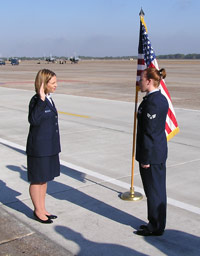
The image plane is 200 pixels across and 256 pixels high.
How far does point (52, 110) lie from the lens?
4027 mm

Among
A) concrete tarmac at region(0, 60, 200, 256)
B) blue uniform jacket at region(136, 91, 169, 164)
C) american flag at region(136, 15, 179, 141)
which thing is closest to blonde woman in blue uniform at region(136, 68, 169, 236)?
blue uniform jacket at region(136, 91, 169, 164)

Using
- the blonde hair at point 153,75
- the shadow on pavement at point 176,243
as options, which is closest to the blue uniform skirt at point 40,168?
the shadow on pavement at point 176,243

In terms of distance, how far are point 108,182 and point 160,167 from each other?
1890 millimetres

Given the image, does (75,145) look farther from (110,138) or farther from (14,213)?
(14,213)

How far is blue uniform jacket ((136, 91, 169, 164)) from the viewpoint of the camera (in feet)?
12.0

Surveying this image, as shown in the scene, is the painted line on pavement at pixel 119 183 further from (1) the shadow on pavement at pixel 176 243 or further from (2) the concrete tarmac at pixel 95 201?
(1) the shadow on pavement at pixel 176 243

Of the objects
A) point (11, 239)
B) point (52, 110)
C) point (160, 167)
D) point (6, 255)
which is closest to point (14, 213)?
point (11, 239)

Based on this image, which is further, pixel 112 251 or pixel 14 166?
pixel 14 166

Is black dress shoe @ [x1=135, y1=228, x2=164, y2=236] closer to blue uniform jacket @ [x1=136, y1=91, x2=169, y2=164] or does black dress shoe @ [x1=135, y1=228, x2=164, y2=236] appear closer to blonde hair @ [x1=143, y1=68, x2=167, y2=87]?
blue uniform jacket @ [x1=136, y1=91, x2=169, y2=164]

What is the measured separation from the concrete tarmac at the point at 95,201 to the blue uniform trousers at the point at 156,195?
0.50 feet

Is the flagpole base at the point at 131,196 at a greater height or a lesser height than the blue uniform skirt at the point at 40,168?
lesser

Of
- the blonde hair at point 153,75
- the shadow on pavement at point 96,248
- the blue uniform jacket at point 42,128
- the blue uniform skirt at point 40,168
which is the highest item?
the blonde hair at point 153,75

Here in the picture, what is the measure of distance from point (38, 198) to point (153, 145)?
1.46 m

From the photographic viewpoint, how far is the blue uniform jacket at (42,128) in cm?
389
